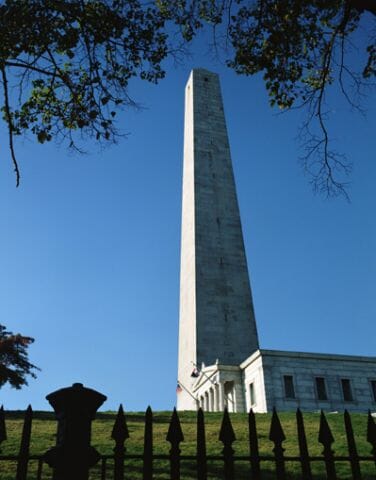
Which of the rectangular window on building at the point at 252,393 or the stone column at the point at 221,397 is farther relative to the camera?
the stone column at the point at 221,397

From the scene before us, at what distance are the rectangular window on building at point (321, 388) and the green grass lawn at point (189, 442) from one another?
10353mm

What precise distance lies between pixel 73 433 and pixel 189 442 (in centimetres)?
1001

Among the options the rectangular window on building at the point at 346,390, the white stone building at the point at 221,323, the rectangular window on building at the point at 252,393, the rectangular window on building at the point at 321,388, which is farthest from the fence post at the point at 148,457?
the rectangular window on building at the point at 346,390

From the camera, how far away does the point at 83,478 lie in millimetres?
4215

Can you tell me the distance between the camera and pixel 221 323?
41250 millimetres

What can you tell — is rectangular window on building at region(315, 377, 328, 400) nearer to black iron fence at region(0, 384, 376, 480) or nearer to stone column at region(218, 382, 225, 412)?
stone column at region(218, 382, 225, 412)

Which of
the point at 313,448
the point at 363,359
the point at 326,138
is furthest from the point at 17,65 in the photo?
the point at 363,359

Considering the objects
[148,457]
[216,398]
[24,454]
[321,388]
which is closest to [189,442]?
[148,457]

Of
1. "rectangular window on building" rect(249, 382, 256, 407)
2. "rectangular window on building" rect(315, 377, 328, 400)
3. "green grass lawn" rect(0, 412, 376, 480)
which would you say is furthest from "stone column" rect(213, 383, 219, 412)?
"green grass lawn" rect(0, 412, 376, 480)

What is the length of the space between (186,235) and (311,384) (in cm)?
2201

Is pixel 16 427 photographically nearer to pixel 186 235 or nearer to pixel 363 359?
pixel 363 359

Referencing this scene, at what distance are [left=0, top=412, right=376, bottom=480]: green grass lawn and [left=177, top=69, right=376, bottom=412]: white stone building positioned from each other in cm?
913

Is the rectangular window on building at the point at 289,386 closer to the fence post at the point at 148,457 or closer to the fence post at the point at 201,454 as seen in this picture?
the fence post at the point at 201,454

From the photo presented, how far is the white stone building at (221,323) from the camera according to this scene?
28422 millimetres
